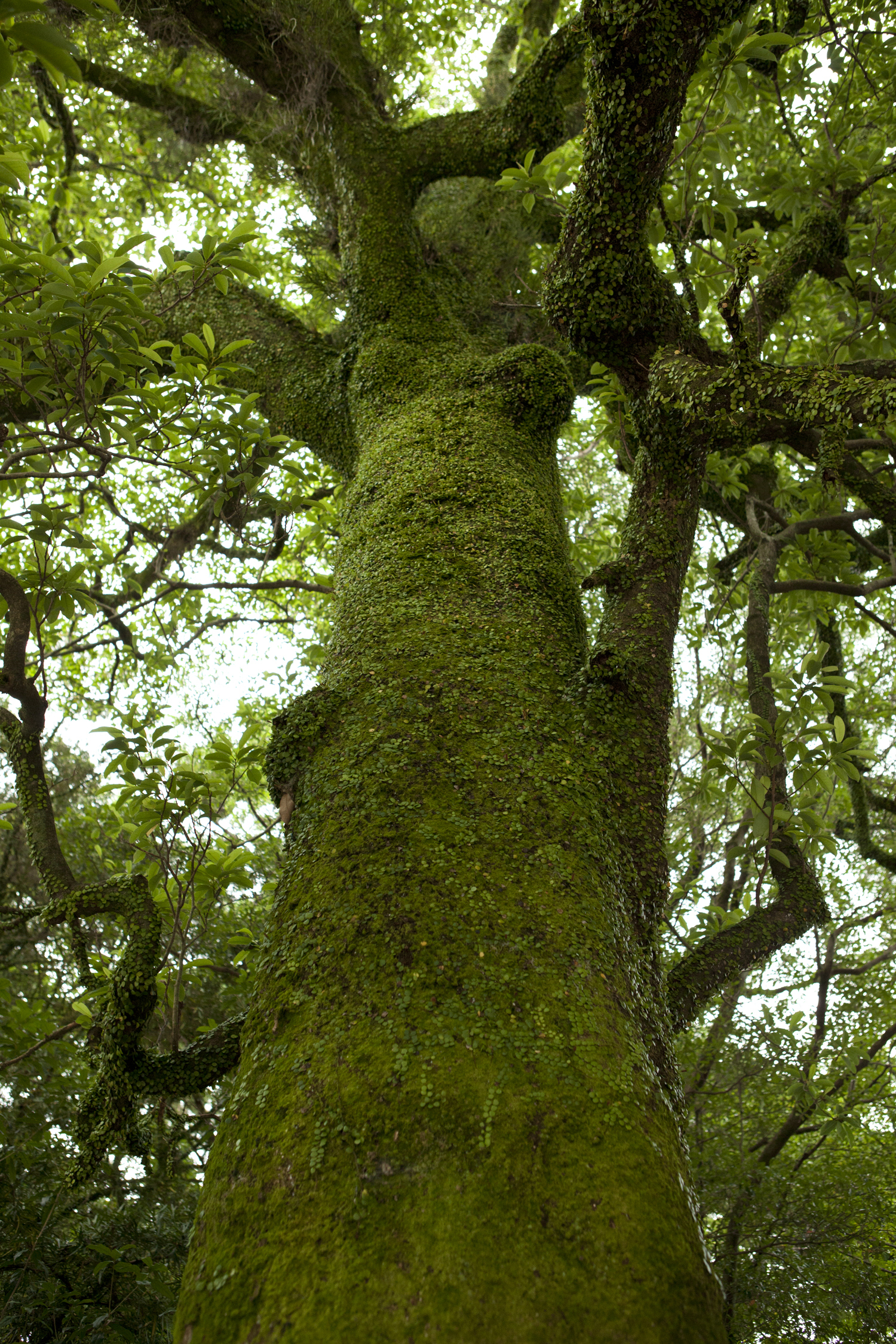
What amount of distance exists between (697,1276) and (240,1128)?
855 mm

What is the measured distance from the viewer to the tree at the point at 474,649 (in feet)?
4.30

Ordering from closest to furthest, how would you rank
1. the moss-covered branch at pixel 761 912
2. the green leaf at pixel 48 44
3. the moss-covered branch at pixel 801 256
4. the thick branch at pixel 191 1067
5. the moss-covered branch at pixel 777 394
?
1. the green leaf at pixel 48 44
2. the thick branch at pixel 191 1067
3. the moss-covered branch at pixel 777 394
4. the moss-covered branch at pixel 761 912
5. the moss-covered branch at pixel 801 256

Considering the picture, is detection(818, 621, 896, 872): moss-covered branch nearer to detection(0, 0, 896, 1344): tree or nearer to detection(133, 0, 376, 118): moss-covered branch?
detection(0, 0, 896, 1344): tree

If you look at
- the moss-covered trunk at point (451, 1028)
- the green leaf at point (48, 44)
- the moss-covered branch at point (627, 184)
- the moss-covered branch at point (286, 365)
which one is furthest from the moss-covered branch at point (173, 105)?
the green leaf at point (48, 44)

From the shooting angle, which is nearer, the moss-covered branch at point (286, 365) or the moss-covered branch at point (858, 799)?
the moss-covered branch at point (286, 365)

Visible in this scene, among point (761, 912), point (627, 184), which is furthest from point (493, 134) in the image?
point (761, 912)

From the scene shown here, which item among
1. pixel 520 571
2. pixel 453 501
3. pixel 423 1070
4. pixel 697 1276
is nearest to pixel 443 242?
pixel 453 501

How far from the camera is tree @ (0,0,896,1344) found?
1310mm

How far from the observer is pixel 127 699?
8.02m

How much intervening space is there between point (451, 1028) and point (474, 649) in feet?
3.87

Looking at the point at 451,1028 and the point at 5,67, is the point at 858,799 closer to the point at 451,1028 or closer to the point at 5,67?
the point at 451,1028

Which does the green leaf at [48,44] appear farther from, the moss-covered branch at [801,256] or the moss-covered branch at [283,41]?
the moss-covered branch at [283,41]

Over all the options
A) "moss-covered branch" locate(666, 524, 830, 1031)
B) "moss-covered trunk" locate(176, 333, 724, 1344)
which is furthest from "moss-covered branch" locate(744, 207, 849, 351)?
"moss-covered trunk" locate(176, 333, 724, 1344)

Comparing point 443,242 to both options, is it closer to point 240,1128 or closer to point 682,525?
point 682,525
